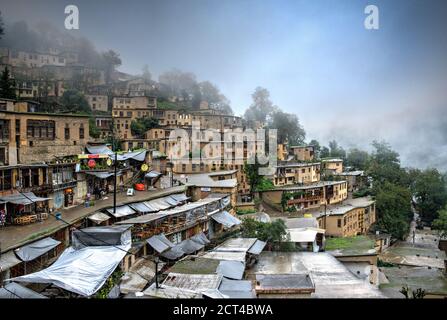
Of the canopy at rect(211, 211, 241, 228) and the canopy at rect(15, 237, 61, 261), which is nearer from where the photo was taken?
the canopy at rect(15, 237, 61, 261)

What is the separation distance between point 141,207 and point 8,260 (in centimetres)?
410

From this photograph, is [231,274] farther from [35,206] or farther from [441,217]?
[441,217]

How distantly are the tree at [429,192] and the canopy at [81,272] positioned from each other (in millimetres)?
19555

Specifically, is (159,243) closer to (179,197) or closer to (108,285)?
(108,285)

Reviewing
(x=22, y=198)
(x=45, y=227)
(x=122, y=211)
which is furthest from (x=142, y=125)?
(x=45, y=227)

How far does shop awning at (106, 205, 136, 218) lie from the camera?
8.45 meters

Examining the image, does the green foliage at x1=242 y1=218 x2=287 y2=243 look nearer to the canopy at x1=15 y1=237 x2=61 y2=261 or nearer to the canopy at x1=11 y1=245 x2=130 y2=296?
the canopy at x1=15 y1=237 x2=61 y2=261

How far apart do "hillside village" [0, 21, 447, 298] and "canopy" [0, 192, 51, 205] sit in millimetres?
36

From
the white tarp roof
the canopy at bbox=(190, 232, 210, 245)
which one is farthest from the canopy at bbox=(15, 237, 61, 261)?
the white tarp roof

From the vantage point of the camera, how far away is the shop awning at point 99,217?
25.8 feet

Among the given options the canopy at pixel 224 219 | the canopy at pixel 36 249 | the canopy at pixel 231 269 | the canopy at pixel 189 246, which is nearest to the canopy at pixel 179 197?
the canopy at pixel 224 219

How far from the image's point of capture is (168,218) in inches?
337
